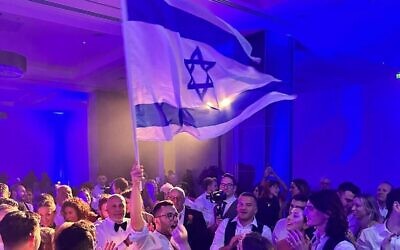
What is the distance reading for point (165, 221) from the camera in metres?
4.46

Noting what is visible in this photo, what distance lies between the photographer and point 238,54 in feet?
18.1

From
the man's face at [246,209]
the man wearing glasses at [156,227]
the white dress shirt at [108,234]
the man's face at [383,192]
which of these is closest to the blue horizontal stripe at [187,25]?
the man wearing glasses at [156,227]

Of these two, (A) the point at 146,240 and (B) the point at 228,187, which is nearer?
(A) the point at 146,240

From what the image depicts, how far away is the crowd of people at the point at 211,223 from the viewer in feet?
9.48

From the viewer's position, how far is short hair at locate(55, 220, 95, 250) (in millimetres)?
2660

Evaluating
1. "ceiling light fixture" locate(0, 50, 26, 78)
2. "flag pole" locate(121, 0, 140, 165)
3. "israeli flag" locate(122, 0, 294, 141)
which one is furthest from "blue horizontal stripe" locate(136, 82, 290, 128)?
"ceiling light fixture" locate(0, 50, 26, 78)

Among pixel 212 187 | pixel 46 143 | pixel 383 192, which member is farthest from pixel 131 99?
pixel 46 143

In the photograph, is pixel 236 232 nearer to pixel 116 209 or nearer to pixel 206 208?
pixel 116 209

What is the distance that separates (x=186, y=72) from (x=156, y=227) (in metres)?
1.44

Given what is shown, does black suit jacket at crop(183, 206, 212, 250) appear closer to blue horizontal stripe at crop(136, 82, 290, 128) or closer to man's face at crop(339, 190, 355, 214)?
blue horizontal stripe at crop(136, 82, 290, 128)

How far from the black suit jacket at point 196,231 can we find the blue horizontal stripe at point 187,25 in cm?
184

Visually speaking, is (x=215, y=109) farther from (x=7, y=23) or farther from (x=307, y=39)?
(x=7, y=23)

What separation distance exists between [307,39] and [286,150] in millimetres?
2400

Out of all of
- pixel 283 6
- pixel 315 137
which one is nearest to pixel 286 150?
pixel 315 137
